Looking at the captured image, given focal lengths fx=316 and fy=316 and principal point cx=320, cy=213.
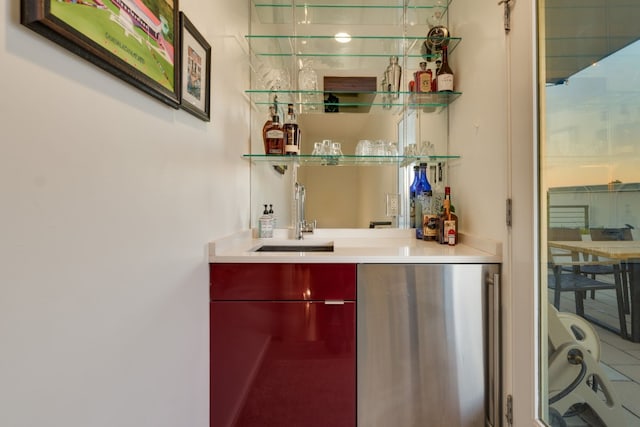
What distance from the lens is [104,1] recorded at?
2.26ft

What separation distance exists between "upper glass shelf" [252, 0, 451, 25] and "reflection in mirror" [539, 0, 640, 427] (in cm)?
109

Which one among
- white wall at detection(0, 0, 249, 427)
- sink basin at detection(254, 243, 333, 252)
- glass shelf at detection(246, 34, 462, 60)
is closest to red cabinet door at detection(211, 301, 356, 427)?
white wall at detection(0, 0, 249, 427)

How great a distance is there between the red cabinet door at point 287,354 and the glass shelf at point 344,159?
0.92 meters

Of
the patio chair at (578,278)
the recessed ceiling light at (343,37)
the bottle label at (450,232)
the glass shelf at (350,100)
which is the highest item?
the recessed ceiling light at (343,37)

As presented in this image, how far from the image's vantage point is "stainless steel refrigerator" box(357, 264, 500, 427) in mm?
1325

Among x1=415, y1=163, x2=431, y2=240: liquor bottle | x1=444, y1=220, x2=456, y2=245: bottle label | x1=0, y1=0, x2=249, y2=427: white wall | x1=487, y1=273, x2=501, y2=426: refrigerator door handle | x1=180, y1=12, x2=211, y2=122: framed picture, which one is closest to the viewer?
x1=0, y1=0, x2=249, y2=427: white wall

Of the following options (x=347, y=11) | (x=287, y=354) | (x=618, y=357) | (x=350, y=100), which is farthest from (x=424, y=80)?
(x=287, y=354)

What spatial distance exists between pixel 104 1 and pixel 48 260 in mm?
560

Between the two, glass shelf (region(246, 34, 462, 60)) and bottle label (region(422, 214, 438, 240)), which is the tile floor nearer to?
bottle label (region(422, 214, 438, 240))

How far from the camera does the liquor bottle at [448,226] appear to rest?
167 centimetres

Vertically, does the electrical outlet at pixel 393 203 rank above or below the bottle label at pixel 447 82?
below

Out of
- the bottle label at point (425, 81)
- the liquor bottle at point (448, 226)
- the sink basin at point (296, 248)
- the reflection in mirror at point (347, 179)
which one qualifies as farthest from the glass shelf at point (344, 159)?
the sink basin at point (296, 248)

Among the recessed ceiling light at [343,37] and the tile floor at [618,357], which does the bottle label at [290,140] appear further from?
the tile floor at [618,357]

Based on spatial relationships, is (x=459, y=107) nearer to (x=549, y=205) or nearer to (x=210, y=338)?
(x=549, y=205)
